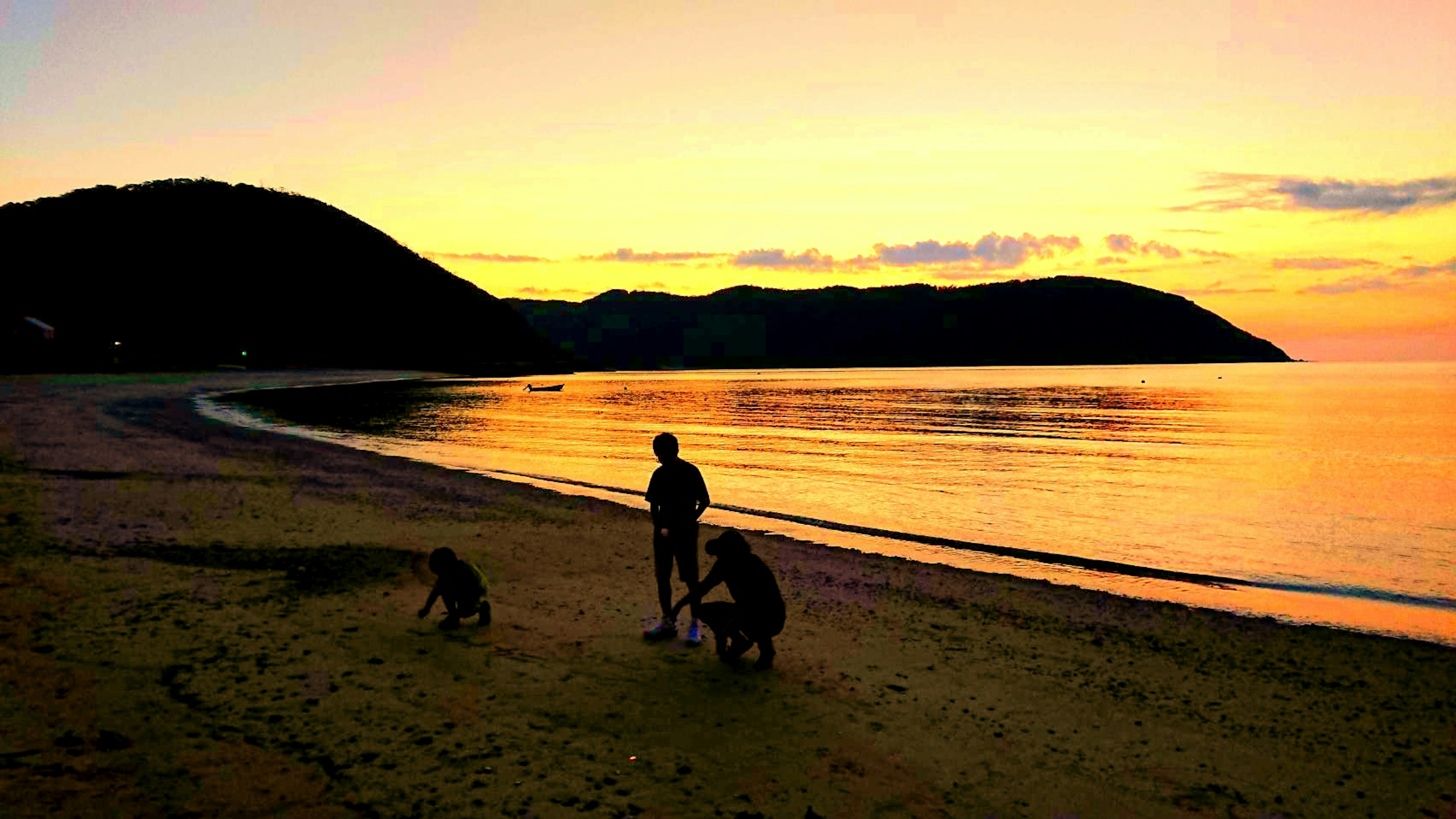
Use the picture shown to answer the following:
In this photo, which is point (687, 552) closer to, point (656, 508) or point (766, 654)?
point (656, 508)

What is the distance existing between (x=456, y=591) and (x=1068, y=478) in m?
23.8

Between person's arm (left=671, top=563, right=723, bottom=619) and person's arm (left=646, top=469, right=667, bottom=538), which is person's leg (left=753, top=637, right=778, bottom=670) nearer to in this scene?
person's arm (left=671, top=563, right=723, bottom=619)

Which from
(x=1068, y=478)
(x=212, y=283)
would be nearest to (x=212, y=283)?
(x=212, y=283)

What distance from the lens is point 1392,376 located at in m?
193

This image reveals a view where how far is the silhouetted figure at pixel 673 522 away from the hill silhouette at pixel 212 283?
115473mm

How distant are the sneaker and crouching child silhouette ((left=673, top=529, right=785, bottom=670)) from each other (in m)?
0.69

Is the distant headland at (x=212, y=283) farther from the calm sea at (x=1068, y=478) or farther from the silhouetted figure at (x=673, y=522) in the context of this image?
the silhouetted figure at (x=673, y=522)

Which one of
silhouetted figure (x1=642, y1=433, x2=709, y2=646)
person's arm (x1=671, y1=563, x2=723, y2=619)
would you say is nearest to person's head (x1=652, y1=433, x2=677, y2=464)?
silhouetted figure (x1=642, y1=433, x2=709, y2=646)

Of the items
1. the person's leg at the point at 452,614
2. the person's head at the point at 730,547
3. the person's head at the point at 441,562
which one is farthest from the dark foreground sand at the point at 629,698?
the person's head at the point at 730,547

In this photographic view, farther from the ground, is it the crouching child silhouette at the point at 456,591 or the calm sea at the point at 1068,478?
the crouching child silhouette at the point at 456,591

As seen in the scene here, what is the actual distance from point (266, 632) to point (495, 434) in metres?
35.2

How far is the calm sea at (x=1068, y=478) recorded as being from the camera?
1554 centimetres

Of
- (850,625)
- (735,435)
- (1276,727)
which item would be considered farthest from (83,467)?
(735,435)

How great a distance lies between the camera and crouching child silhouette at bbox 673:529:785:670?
8031 mm
